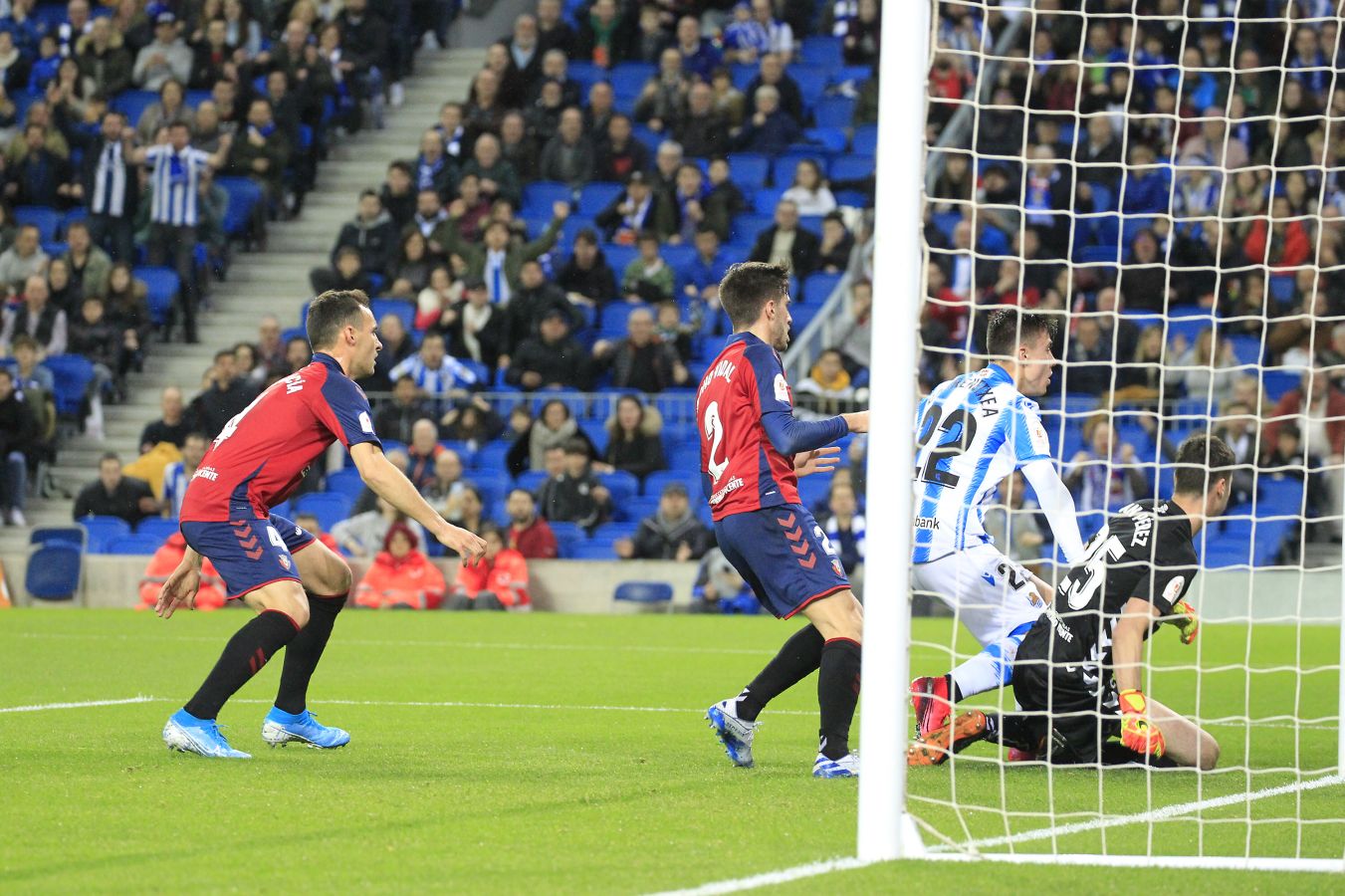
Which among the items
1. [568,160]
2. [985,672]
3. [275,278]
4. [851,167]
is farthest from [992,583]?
[275,278]

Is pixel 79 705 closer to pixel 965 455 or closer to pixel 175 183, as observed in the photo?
pixel 965 455

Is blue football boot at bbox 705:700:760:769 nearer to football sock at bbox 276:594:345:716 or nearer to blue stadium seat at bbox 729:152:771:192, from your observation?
football sock at bbox 276:594:345:716

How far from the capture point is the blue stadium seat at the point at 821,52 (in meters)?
23.8

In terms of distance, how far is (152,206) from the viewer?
72.8 feet

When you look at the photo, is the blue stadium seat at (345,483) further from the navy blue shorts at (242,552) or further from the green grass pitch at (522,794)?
the navy blue shorts at (242,552)

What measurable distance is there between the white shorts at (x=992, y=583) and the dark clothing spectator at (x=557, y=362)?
12630 millimetres

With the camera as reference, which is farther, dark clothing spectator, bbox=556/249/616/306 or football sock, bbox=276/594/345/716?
dark clothing spectator, bbox=556/249/616/306

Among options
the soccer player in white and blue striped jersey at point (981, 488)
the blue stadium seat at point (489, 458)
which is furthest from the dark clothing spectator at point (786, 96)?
the soccer player in white and blue striped jersey at point (981, 488)

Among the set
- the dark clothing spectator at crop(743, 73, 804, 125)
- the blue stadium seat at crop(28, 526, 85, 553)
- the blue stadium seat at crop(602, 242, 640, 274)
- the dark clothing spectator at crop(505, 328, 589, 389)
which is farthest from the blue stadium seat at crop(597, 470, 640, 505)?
the dark clothing spectator at crop(743, 73, 804, 125)

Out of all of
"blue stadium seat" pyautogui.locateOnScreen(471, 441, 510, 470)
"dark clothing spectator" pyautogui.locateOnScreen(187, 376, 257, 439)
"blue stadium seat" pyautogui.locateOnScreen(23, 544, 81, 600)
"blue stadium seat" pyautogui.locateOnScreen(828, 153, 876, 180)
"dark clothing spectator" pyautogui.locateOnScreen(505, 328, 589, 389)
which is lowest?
"blue stadium seat" pyautogui.locateOnScreen(23, 544, 81, 600)

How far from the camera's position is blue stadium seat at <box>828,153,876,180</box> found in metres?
21.8

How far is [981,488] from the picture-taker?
24.9ft

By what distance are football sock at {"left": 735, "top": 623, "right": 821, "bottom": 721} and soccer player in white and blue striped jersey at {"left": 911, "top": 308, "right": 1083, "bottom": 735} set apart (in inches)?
22.4

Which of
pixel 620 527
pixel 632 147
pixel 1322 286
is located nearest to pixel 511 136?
pixel 632 147
